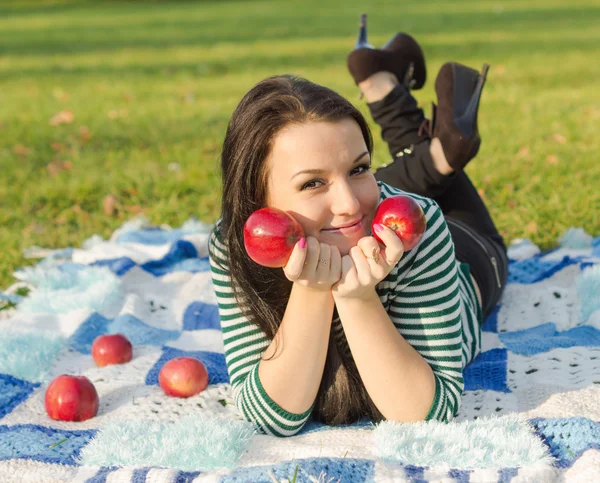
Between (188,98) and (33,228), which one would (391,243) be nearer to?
(33,228)

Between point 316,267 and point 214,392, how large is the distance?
0.96 m

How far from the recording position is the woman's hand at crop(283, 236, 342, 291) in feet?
6.99

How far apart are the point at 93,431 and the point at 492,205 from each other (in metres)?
3.04

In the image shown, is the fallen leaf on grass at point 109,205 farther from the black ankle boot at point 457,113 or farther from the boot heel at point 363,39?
the black ankle boot at point 457,113

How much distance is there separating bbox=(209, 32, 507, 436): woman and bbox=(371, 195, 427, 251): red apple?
0.05m

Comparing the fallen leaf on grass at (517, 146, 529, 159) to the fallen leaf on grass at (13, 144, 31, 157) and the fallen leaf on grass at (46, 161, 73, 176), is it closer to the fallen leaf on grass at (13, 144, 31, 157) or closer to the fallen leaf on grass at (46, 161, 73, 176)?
the fallen leaf on grass at (46, 161, 73, 176)

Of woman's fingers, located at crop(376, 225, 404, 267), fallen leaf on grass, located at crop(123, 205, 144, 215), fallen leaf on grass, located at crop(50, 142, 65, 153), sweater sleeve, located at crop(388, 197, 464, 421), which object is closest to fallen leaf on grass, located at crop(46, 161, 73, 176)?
fallen leaf on grass, located at crop(50, 142, 65, 153)

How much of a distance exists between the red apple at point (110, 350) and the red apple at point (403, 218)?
56.9 inches

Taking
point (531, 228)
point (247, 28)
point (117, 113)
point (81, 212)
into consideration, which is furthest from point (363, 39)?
point (247, 28)

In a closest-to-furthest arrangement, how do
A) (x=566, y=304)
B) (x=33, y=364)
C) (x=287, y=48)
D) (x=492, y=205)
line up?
(x=33, y=364) → (x=566, y=304) → (x=492, y=205) → (x=287, y=48)

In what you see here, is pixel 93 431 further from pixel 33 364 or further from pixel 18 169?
pixel 18 169

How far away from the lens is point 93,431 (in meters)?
2.66

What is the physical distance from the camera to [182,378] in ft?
9.41

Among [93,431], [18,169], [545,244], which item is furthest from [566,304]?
[18,169]
